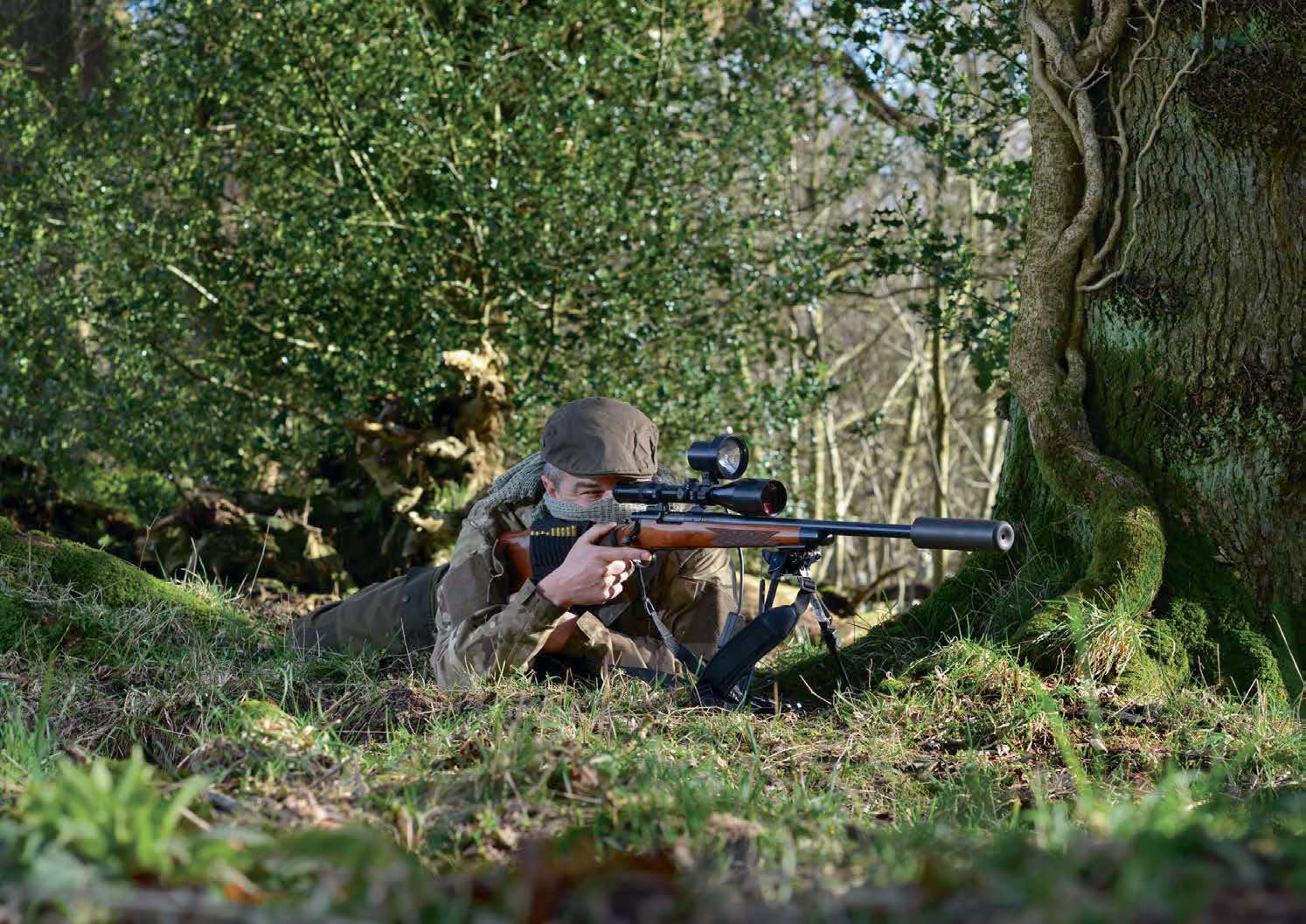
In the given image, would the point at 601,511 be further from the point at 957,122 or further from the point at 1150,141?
the point at 957,122

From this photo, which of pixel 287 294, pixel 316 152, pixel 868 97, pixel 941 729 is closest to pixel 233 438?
pixel 287 294

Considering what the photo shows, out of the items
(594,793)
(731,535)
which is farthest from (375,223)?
(594,793)

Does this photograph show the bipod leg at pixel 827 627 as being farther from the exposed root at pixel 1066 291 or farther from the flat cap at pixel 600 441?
the flat cap at pixel 600 441

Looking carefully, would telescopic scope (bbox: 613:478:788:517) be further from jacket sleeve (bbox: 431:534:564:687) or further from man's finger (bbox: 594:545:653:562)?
jacket sleeve (bbox: 431:534:564:687)

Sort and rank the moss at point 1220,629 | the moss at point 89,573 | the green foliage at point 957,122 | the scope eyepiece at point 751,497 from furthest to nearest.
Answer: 1. the green foliage at point 957,122
2. the moss at point 89,573
3. the moss at point 1220,629
4. the scope eyepiece at point 751,497

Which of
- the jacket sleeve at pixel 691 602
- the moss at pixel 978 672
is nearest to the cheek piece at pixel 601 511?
the jacket sleeve at pixel 691 602

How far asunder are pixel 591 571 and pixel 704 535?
41 cm

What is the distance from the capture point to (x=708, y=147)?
9.20 metres

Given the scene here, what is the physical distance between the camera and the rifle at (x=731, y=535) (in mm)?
4145

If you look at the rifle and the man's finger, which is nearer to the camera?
the rifle

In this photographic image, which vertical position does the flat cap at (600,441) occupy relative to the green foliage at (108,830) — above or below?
above

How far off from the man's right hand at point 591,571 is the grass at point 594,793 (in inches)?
12.2

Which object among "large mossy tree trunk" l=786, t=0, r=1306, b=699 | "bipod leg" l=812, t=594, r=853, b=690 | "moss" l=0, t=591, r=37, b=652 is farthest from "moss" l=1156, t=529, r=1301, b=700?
"moss" l=0, t=591, r=37, b=652

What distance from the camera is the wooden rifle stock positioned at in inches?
163
